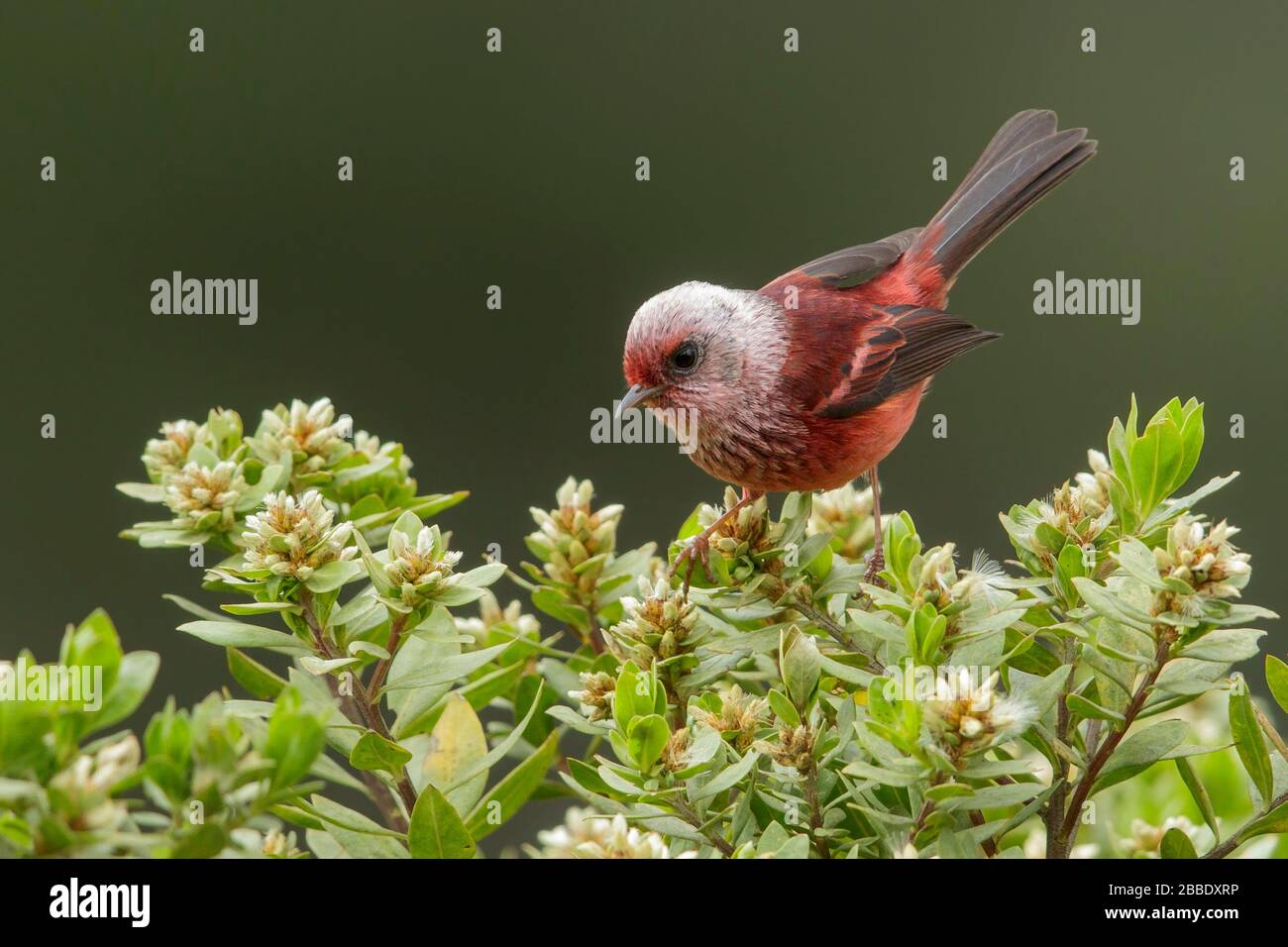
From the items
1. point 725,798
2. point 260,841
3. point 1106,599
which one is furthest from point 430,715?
point 1106,599

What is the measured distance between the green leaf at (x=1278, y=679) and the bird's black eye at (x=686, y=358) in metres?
1.57

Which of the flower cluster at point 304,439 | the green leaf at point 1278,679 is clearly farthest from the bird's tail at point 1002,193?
the green leaf at point 1278,679

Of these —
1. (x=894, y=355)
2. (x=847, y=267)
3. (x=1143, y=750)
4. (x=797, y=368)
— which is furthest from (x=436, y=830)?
(x=847, y=267)

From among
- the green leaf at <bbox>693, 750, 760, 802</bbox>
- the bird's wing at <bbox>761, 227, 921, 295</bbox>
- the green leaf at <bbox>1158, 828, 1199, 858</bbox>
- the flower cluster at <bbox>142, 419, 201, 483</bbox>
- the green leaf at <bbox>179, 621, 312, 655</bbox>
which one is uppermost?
the bird's wing at <bbox>761, 227, 921, 295</bbox>

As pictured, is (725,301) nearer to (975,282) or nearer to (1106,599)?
(1106,599)

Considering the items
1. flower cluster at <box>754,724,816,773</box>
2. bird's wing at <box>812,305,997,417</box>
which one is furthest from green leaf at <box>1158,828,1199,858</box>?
bird's wing at <box>812,305,997,417</box>

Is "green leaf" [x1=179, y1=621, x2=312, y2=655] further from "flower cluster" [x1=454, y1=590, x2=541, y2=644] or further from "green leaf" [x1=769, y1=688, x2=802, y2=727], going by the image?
"green leaf" [x1=769, y1=688, x2=802, y2=727]

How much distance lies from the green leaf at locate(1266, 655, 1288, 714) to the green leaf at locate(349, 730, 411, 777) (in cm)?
112

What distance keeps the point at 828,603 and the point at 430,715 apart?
62 cm

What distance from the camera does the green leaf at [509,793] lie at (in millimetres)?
1689

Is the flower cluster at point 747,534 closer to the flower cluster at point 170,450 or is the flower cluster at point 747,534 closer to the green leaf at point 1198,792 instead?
the green leaf at point 1198,792

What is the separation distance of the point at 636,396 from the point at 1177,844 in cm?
163

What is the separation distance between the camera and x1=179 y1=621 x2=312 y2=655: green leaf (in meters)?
1.67

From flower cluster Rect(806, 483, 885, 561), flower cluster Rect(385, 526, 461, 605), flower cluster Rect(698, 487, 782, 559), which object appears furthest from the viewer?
flower cluster Rect(806, 483, 885, 561)
